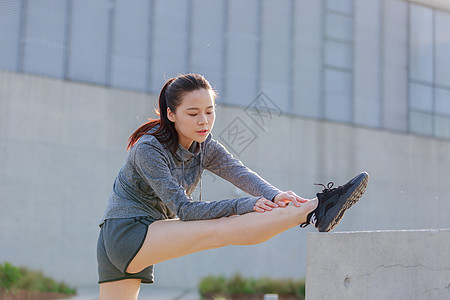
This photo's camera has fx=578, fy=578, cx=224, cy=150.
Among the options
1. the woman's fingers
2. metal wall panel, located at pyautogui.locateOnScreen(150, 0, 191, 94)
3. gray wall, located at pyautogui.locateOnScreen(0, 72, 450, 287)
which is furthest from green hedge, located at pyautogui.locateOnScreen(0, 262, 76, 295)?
the woman's fingers

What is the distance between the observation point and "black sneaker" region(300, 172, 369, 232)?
2928 millimetres

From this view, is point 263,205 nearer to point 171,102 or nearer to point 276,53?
point 171,102

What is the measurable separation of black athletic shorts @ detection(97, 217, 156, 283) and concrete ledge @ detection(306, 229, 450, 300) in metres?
0.89

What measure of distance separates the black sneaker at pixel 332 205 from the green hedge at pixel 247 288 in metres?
9.15

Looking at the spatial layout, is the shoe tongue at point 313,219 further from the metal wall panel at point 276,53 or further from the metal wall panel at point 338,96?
the metal wall panel at point 338,96

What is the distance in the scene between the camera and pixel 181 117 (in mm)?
3098

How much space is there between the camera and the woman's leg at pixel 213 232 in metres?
2.90

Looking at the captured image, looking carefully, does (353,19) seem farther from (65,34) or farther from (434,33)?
(65,34)

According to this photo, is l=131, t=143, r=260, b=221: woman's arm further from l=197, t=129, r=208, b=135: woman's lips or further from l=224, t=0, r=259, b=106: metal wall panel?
l=224, t=0, r=259, b=106: metal wall panel

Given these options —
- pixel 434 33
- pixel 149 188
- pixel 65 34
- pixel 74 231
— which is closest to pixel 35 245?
pixel 74 231

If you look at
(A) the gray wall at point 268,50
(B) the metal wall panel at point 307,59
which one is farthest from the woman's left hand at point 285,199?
(B) the metal wall panel at point 307,59

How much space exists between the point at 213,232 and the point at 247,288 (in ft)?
31.2

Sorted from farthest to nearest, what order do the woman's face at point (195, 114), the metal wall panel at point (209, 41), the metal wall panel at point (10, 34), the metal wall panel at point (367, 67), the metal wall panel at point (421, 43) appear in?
the metal wall panel at point (421, 43) < the metal wall panel at point (367, 67) < the metal wall panel at point (209, 41) < the metal wall panel at point (10, 34) < the woman's face at point (195, 114)

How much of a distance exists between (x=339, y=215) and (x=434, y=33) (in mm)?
16903
